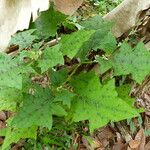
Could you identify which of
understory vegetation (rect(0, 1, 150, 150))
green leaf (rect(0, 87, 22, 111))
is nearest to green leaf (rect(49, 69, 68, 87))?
understory vegetation (rect(0, 1, 150, 150))

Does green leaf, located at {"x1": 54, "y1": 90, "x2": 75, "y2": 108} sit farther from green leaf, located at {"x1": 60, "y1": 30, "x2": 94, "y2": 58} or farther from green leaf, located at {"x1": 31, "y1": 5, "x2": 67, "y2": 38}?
green leaf, located at {"x1": 31, "y1": 5, "x2": 67, "y2": 38}

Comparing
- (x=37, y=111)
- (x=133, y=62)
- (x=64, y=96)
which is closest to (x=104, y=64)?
(x=133, y=62)

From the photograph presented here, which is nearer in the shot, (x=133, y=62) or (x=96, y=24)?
(x=133, y=62)

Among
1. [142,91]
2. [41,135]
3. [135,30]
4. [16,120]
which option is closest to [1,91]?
[16,120]

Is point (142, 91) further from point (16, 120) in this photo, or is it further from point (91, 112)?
point (16, 120)

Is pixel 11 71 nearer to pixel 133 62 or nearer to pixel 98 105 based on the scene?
pixel 98 105

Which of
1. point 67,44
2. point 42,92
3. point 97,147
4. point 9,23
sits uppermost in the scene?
point 9,23

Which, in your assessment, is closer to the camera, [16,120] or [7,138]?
[16,120]
